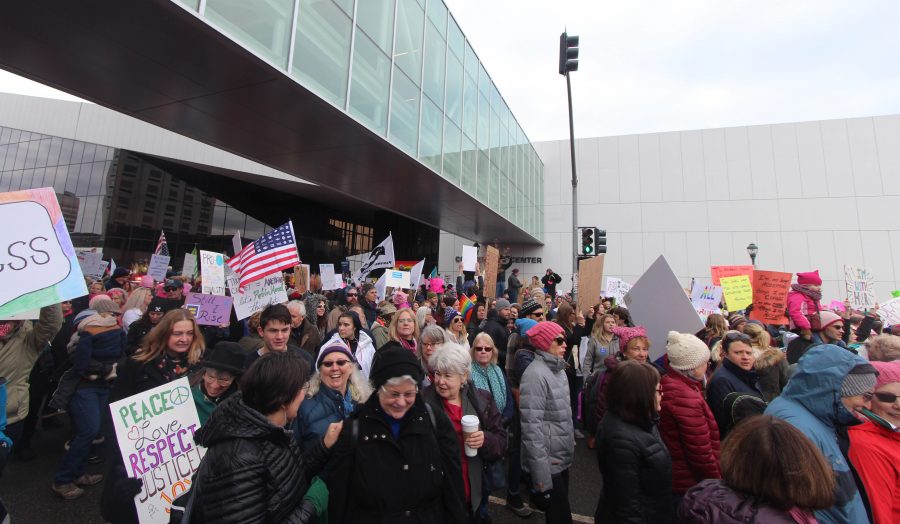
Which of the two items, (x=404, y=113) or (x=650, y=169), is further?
(x=650, y=169)

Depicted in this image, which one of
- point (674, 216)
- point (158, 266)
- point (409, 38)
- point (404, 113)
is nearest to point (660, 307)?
point (404, 113)

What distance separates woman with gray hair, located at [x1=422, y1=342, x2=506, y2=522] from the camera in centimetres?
270

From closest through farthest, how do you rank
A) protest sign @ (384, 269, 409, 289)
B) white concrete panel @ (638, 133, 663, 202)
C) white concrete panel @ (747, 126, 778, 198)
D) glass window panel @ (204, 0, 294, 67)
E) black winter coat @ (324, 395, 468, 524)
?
1. black winter coat @ (324, 395, 468, 524)
2. glass window panel @ (204, 0, 294, 67)
3. protest sign @ (384, 269, 409, 289)
4. white concrete panel @ (747, 126, 778, 198)
5. white concrete panel @ (638, 133, 663, 202)

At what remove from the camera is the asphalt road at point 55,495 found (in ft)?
11.9

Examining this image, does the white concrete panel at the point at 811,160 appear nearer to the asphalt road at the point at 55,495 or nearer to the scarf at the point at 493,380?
the asphalt road at the point at 55,495

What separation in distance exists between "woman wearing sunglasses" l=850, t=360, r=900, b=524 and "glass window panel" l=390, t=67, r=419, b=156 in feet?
28.0

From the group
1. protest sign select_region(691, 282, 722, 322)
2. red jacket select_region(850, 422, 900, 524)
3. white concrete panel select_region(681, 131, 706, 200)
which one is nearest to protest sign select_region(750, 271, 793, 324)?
protest sign select_region(691, 282, 722, 322)

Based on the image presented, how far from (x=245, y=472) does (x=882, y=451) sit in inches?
118

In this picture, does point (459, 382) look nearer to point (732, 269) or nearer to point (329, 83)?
point (329, 83)

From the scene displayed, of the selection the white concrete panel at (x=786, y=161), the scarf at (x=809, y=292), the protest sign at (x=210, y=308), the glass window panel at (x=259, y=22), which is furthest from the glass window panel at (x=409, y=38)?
the white concrete panel at (x=786, y=161)

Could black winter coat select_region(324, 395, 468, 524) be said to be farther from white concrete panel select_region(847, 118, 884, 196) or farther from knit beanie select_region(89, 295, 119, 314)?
white concrete panel select_region(847, 118, 884, 196)

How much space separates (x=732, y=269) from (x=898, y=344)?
19.8ft

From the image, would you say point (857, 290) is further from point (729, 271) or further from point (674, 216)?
point (674, 216)

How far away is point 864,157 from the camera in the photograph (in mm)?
20656
